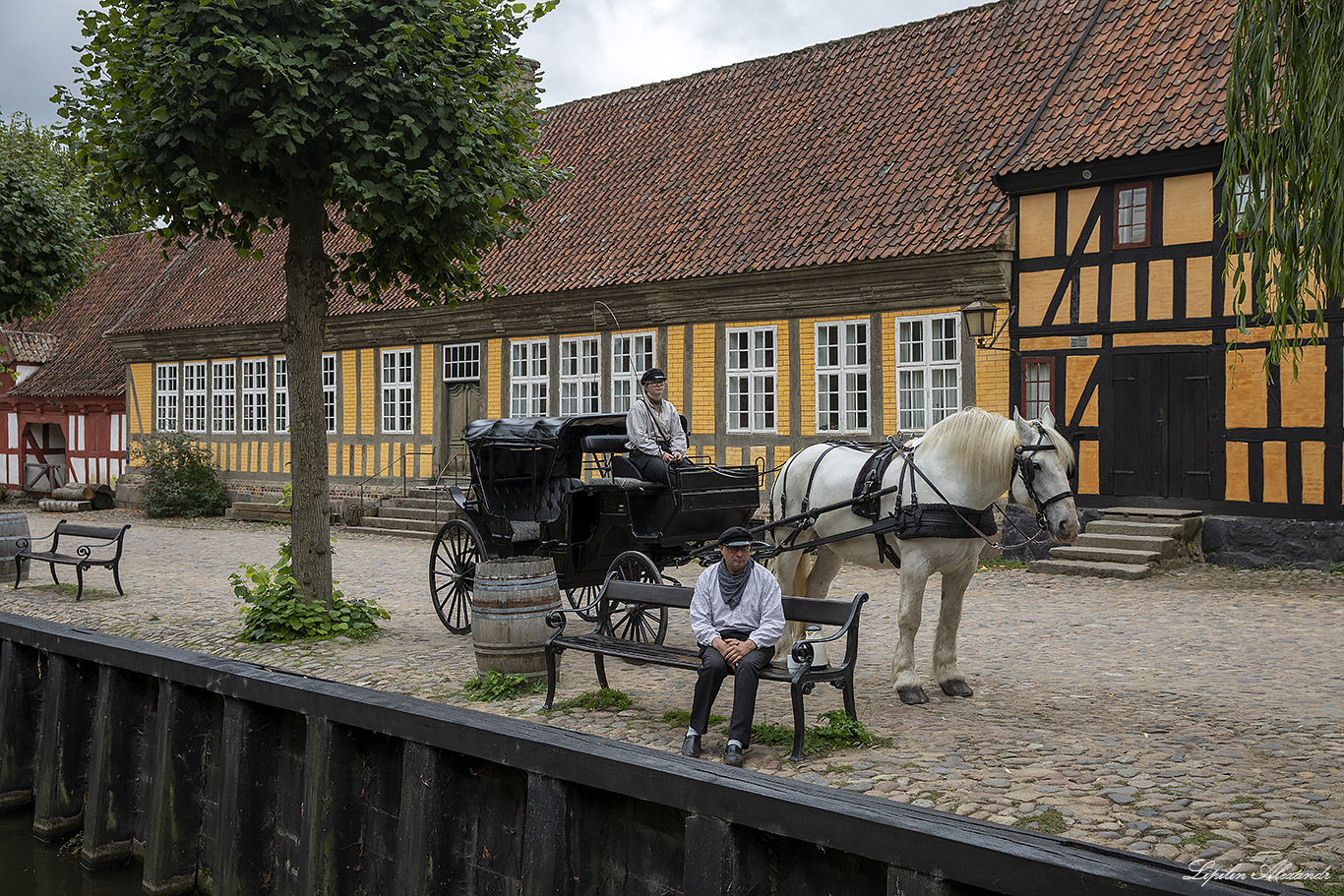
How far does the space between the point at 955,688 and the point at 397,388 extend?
18814mm

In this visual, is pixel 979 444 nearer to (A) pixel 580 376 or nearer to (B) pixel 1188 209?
(B) pixel 1188 209

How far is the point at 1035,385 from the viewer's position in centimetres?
1573

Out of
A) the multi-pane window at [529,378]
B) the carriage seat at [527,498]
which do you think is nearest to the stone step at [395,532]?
the multi-pane window at [529,378]

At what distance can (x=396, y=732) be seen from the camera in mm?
6008

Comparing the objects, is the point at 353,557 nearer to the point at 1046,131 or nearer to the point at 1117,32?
the point at 1046,131

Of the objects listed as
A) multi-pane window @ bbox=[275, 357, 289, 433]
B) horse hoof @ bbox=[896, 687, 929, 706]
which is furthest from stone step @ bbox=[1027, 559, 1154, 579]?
multi-pane window @ bbox=[275, 357, 289, 433]

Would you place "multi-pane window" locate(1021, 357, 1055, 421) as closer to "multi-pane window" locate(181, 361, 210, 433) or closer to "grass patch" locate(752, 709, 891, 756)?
"grass patch" locate(752, 709, 891, 756)

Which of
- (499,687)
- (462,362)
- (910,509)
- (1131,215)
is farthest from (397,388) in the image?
(910,509)

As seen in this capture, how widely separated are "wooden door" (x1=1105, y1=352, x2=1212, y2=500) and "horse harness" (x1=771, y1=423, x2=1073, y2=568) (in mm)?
8115

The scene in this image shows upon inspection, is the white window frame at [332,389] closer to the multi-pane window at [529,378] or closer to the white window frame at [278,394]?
the white window frame at [278,394]

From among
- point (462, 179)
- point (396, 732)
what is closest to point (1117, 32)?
point (462, 179)

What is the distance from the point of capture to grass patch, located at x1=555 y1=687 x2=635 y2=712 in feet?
23.7

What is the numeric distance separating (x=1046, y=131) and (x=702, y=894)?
44.5ft

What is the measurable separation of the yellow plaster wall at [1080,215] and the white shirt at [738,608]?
10.4m
